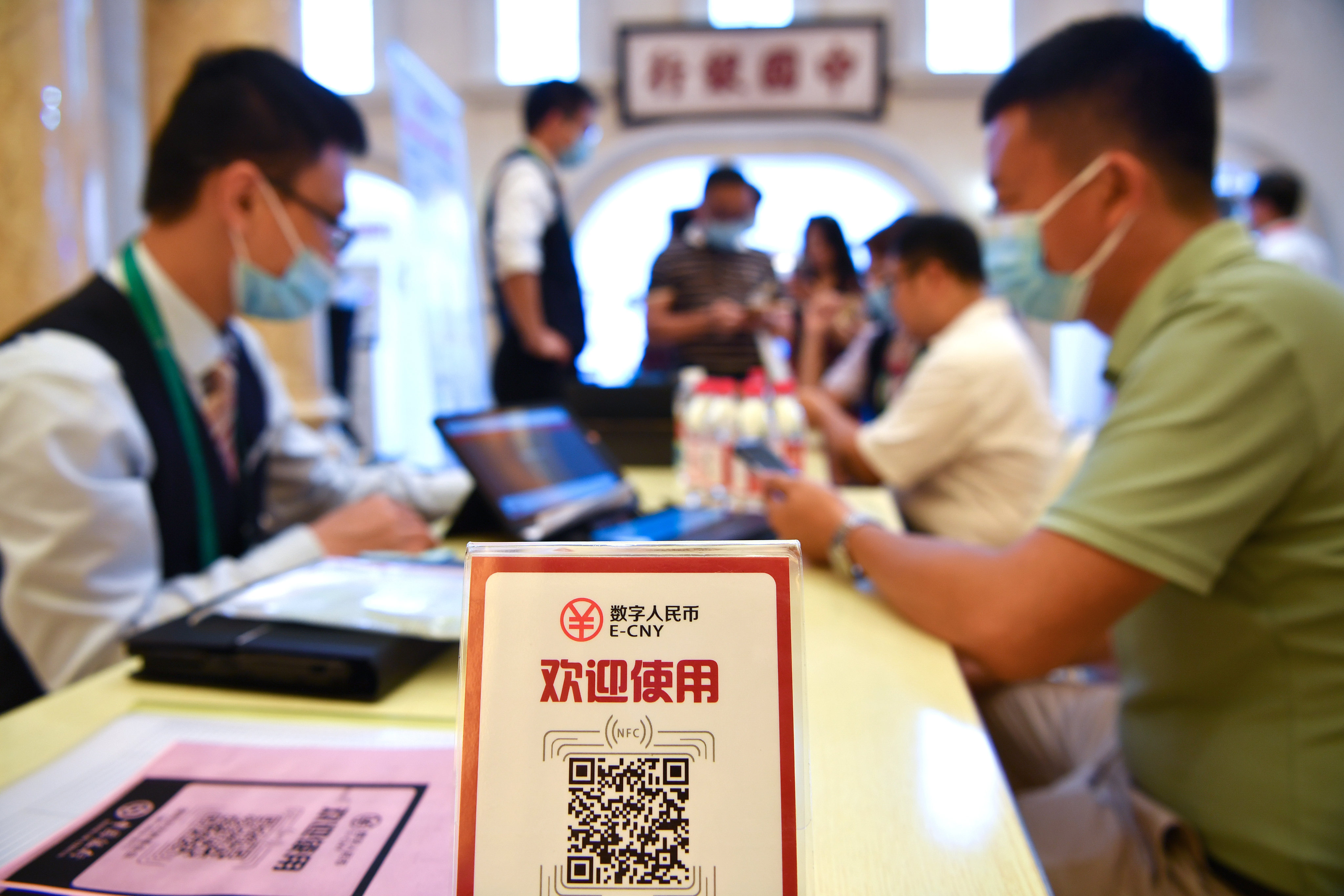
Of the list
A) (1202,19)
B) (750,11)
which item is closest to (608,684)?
(750,11)

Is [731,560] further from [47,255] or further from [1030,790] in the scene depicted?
[47,255]

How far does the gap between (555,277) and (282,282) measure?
147cm

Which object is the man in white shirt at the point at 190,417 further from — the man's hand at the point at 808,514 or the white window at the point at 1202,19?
the white window at the point at 1202,19

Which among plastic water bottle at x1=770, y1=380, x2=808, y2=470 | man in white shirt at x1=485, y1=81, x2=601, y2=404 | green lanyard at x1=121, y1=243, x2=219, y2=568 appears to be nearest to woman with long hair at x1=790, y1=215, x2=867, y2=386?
man in white shirt at x1=485, y1=81, x2=601, y2=404

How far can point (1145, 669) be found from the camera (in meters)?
0.88

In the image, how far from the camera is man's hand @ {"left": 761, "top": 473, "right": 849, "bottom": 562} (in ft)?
3.43

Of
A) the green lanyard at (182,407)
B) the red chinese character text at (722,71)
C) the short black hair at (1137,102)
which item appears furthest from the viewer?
the red chinese character text at (722,71)

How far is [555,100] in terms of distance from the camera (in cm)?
269

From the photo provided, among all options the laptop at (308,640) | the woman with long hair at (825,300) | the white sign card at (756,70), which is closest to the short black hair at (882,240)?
the woman with long hair at (825,300)

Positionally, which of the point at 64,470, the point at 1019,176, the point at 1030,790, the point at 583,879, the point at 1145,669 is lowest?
the point at 1030,790

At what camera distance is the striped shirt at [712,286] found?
2.63 m

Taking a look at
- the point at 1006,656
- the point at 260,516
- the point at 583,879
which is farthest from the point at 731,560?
the point at 260,516

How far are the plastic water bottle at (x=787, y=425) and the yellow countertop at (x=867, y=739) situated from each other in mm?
705

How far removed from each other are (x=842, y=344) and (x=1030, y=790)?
2.65 m
